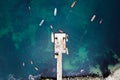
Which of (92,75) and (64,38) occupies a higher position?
(92,75)

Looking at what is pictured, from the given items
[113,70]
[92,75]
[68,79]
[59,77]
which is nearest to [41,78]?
[68,79]

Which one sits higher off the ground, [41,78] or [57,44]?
[41,78]

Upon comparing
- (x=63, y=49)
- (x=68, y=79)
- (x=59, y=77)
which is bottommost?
(x=59, y=77)

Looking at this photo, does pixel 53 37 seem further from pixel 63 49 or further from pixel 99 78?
pixel 99 78

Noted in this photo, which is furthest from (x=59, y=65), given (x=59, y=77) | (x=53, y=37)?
(x=53, y=37)

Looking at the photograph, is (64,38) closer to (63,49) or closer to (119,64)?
(63,49)

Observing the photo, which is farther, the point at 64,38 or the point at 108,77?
the point at 108,77

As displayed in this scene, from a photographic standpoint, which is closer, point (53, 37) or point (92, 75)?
point (53, 37)
